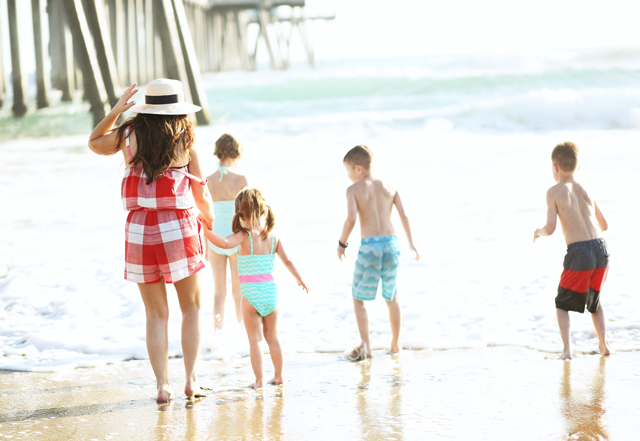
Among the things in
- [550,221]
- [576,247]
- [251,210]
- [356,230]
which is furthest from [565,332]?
[356,230]

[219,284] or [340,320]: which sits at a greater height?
[219,284]

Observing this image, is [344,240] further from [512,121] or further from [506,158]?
[512,121]

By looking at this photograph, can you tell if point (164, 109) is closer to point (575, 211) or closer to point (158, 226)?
point (158, 226)

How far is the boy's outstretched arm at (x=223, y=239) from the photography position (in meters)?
2.94

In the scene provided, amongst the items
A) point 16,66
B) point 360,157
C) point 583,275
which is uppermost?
point 16,66

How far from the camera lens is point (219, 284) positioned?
393cm

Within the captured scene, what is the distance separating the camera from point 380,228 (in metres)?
3.62

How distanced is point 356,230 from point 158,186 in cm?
383

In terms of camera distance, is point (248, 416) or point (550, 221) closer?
point (248, 416)

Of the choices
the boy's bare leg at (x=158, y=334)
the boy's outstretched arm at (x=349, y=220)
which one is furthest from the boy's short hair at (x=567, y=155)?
the boy's bare leg at (x=158, y=334)

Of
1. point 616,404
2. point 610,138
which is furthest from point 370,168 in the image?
point 610,138

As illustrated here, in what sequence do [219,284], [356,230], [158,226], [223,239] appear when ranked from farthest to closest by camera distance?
[356,230] < [219,284] < [223,239] < [158,226]

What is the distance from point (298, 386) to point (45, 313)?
6.83 ft

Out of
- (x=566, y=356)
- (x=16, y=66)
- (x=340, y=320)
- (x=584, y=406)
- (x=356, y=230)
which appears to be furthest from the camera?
(x=16, y=66)
